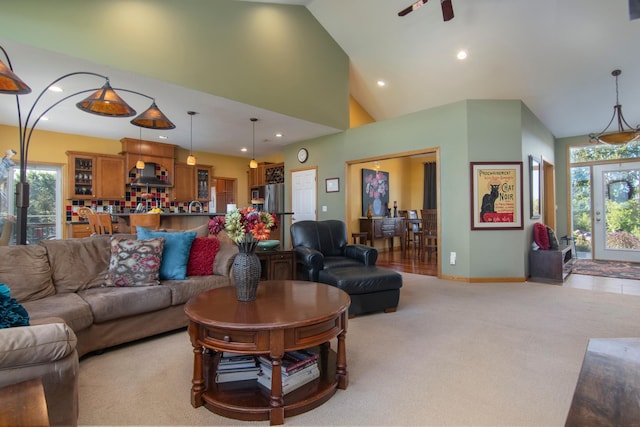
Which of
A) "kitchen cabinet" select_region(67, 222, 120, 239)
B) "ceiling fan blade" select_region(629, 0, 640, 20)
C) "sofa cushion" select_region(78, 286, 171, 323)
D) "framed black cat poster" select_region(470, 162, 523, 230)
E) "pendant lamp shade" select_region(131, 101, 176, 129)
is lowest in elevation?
"sofa cushion" select_region(78, 286, 171, 323)

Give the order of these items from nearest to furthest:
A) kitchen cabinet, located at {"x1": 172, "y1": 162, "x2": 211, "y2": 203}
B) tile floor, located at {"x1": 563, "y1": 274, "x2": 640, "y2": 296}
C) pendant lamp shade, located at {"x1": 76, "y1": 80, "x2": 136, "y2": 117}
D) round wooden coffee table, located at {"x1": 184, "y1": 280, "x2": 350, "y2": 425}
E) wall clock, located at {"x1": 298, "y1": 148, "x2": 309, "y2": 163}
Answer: round wooden coffee table, located at {"x1": 184, "y1": 280, "x2": 350, "y2": 425}, pendant lamp shade, located at {"x1": 76, "y1": 80, "x2": 136, "y2": 117}, tile floor, located at {"x1": 563, "y1": 274, "x2": 640, "y2": 296}, wall clock, located at {"x1": 298, "y1": 148, "x2": 309, "y2": 163}, kitchen cabinet, located at {"x1": 172, "y1": 162, "x2": 211, "y2": 203}

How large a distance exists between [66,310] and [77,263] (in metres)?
0.66

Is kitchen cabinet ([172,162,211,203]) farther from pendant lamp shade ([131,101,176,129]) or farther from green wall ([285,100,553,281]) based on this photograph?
green wall ([285,100,553,281])

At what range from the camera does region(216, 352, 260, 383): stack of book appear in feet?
5.98

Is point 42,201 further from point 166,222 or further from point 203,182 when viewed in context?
point 203,182

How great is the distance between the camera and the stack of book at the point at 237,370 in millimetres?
1821

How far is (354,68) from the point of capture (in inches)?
249

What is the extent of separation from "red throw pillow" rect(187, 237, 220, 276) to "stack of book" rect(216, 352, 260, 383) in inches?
51.9

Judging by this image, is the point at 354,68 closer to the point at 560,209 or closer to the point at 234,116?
the point at 234,116

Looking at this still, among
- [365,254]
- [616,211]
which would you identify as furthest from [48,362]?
[616,211]

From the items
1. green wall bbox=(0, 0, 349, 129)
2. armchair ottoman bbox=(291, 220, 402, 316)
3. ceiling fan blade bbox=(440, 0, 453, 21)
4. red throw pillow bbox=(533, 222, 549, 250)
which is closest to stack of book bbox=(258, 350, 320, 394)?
armchair ottoman bbox=(291, 220, 402, 316)

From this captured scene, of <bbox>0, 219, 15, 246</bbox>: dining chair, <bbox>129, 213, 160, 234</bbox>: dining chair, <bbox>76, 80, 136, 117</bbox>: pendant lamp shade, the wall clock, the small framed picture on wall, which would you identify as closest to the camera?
<bbox>76, 80, 136, 117</bbox>: pendant lamp shade

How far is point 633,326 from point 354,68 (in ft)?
18.7

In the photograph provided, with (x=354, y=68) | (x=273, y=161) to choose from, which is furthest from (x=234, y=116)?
(x=273, y=161)
